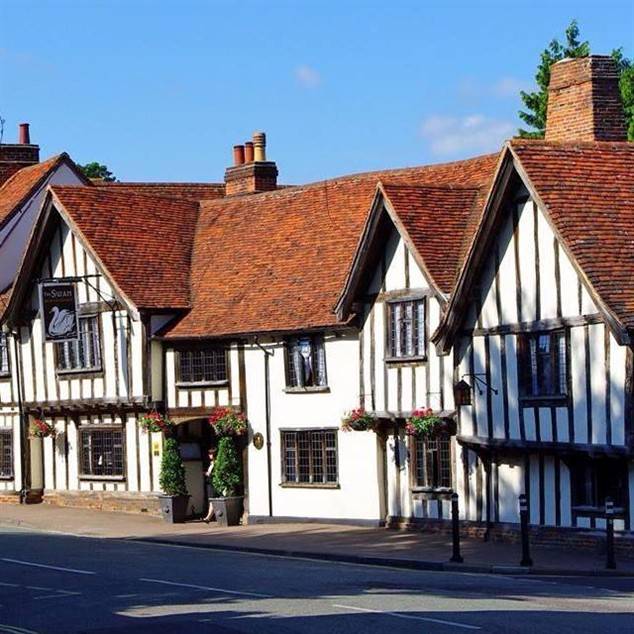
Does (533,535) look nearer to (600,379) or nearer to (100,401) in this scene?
(600,379)

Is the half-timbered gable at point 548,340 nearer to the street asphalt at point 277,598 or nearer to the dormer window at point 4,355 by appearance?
the street asphalt at point 277,598

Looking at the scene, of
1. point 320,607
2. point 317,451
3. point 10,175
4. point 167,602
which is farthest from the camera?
point 10,175

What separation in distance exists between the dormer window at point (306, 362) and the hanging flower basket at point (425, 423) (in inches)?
141

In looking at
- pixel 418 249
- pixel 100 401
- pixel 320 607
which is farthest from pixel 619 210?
pixel 100 401

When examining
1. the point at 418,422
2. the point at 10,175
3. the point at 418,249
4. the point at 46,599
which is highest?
the point at 10,175

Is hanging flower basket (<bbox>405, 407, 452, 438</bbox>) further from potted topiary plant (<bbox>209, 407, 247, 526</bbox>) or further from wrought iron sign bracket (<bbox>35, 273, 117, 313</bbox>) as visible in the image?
wrought iron sign bracket (<bbox>35, 273, 117, 313</bbox>)

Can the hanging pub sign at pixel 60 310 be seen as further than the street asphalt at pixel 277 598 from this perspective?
Yes

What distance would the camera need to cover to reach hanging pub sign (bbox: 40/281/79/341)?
37312mm

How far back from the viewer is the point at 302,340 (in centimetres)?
3419

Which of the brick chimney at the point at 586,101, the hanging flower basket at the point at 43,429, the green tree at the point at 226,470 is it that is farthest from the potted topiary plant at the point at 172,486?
the brick chimney at the point at 586,101

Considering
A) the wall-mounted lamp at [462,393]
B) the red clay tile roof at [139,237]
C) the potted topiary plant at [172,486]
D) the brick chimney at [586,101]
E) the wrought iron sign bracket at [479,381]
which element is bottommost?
the potted topiary plant at [172,486]

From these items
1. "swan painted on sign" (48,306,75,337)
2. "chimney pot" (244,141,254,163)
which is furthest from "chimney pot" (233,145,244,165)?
"swan painted on sign" (48,306,75,337)

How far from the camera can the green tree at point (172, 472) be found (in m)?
36.1

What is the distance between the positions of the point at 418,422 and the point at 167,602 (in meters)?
11.1
